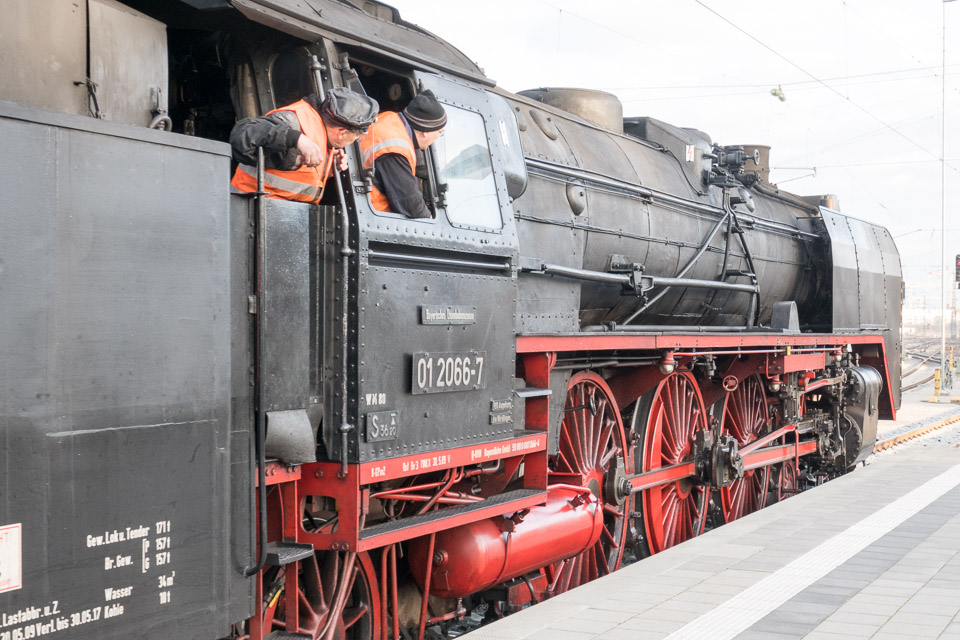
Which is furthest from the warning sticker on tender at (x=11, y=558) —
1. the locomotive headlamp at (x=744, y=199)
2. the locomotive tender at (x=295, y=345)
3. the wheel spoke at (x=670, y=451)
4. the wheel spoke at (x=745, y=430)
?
the locomotive headlamp at (x=744, y=199)

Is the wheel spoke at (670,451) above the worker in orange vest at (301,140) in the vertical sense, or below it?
below

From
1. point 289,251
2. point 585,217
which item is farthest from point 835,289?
point 289,251

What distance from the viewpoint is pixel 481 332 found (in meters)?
4.73

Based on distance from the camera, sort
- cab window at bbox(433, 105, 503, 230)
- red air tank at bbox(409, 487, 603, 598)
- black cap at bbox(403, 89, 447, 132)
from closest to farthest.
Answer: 1. black cap at bbox(403, 89, 447, 132)
2. cab window at bbox(433, 105, 503, 230)
3. red air tank at bbox(409, 487, 603, 598)

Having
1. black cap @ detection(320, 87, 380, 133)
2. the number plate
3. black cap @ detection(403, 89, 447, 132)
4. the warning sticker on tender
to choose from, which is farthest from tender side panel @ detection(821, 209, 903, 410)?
the warning sticker on tender

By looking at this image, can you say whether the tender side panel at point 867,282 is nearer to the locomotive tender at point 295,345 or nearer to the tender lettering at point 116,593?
the locomotive tender at point 295,345

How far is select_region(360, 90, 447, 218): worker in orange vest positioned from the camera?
4.29m

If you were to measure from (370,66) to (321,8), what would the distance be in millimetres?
459

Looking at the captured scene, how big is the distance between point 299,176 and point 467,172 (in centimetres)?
120

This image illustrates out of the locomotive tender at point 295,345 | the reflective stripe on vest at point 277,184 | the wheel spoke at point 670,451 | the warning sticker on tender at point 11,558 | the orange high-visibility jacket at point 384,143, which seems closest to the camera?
the warning sticker on tender at point 11,558

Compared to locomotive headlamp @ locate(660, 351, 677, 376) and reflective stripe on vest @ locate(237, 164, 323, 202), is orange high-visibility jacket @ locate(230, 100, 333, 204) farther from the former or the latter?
locomotive headlamp @ locate(660, 351, 677, 376)

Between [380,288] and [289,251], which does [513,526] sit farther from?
[289,251]

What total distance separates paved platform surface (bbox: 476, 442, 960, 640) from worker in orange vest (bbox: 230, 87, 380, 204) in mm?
2251

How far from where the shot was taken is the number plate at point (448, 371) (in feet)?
14.1
